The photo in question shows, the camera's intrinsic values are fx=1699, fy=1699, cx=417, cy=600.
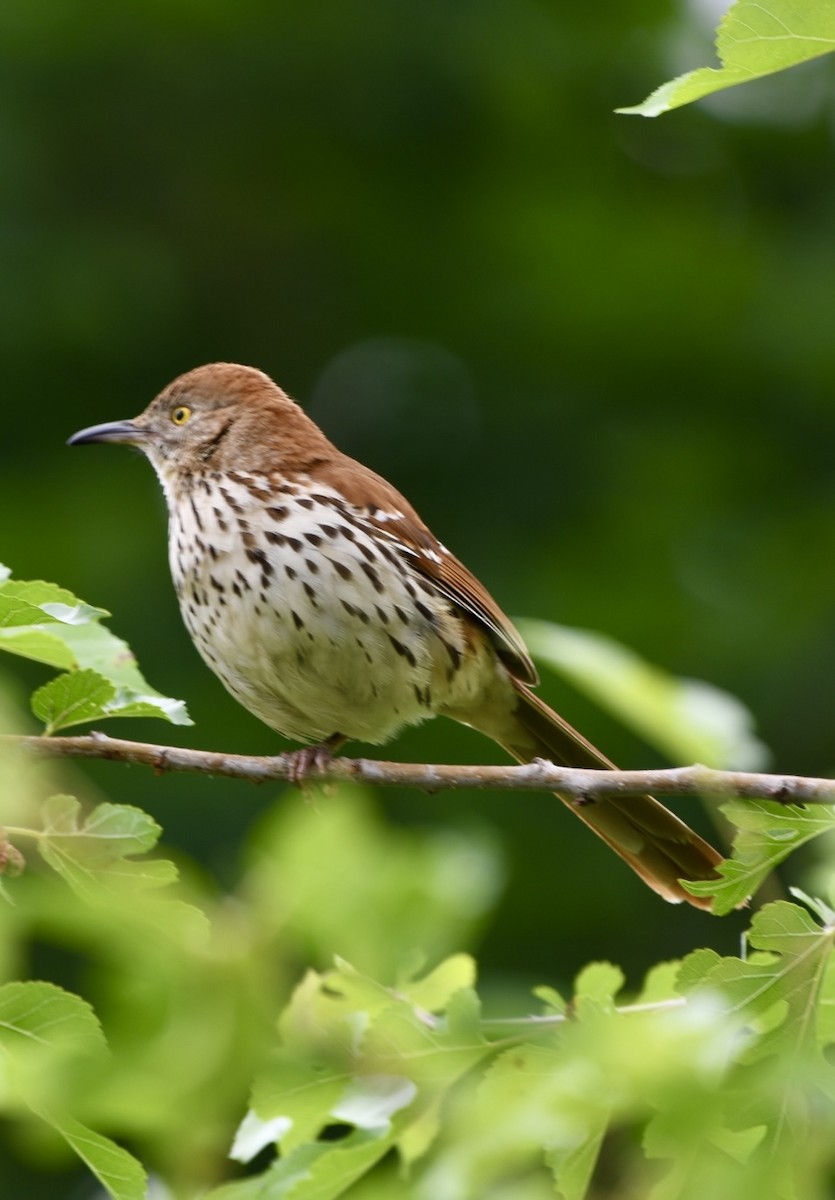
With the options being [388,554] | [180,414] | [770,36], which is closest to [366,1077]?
[770,36]

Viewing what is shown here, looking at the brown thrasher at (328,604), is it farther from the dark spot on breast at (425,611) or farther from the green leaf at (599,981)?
the green leaf at (599,981)

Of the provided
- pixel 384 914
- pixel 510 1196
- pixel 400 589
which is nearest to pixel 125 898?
pixel 384 914

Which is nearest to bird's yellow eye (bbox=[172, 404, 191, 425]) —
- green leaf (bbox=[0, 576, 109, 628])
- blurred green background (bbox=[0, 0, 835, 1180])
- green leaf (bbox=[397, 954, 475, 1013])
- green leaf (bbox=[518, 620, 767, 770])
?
green leaf (bbox=[518, 620, 767, 770])

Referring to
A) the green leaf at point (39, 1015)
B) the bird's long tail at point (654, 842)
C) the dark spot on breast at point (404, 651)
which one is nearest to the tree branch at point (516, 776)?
the green leaf at point (39, 1015)

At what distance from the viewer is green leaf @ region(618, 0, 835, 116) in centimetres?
176

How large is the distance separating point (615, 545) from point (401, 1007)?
831 centimetres

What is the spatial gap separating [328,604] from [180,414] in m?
1.02

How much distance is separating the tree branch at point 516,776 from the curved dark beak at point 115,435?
182 cm

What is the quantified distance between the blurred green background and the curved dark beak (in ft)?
16.1

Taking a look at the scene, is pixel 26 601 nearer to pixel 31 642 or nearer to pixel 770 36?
pixel 31 642

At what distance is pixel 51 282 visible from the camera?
10.6 metres

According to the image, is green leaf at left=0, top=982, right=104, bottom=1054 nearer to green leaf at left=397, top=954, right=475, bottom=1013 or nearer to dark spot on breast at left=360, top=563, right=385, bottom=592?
green leaf at left=397, top=954, right=475, bottom=1013

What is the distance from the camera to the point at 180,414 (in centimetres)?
464

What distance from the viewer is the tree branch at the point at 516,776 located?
2426mm
